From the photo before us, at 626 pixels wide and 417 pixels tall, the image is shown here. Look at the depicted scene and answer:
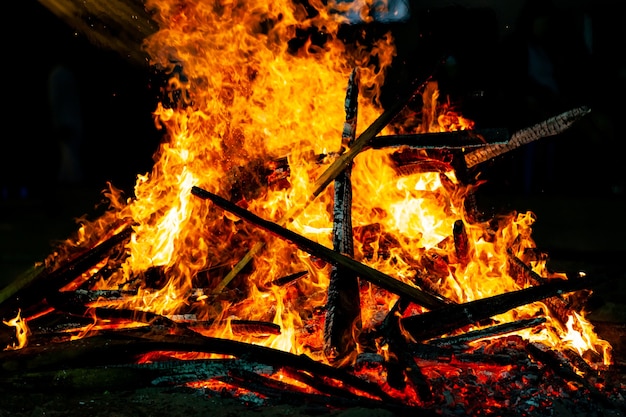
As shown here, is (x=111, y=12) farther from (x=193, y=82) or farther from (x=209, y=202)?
(x=209, y=202)

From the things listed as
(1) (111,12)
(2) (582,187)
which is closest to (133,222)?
(1) (111,12)

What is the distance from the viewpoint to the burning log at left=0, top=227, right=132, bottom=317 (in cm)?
447

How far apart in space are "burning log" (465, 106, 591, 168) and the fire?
23 centimetres

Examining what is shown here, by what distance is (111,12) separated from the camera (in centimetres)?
962

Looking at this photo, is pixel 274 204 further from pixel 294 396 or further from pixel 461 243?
pixel 294 396

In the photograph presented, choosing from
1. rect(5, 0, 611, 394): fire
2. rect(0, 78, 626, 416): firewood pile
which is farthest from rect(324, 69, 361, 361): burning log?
rect(5, 0, 611, 394): fire

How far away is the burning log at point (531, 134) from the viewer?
4107 mm

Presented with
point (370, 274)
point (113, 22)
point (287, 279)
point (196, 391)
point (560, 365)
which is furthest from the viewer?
point (113, 22)

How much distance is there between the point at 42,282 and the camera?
4.53 m

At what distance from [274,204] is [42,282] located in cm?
186

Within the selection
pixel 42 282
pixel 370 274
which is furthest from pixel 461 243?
pixel 42 282

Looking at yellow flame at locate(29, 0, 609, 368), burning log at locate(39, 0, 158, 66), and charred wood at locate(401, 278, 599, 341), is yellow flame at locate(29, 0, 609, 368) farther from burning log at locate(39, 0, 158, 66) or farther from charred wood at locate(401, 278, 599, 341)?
burning log at locate(39, 0, 158, 66)

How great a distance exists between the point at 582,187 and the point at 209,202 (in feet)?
27.0

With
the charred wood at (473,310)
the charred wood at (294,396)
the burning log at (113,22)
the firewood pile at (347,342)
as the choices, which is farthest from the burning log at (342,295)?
the burning log at (113,22)
